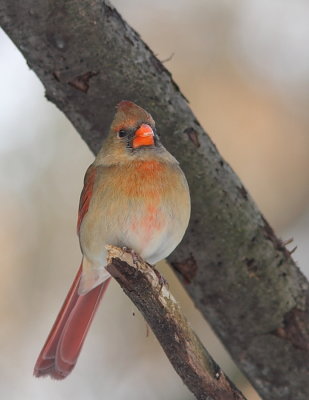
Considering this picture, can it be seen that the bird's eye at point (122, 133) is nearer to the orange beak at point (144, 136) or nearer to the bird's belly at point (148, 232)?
the orange beak at point (144, 136)

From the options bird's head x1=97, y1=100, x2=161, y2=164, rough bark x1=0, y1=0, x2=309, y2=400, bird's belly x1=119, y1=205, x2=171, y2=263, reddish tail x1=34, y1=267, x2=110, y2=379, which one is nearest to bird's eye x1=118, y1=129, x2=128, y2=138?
bird's head x1=97, y1=100, x2=161, y2=164

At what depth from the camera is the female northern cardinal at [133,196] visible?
2.95 meters

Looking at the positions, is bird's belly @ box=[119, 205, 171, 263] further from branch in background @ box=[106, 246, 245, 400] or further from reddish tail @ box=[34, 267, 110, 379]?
reddish tail @ box=[34, 267, 110, 379]

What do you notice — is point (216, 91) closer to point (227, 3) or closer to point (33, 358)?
point (227, 3)

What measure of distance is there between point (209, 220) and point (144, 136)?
460 mm

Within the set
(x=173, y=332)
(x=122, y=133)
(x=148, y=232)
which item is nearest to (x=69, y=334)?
(x=148, y=232)

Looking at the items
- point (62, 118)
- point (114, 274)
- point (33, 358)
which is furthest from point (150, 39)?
point (114, 274)

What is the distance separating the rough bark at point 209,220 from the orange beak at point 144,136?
0.53ft

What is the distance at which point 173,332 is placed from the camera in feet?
8.30

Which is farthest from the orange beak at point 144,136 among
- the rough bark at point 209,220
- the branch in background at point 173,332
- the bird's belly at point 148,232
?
the branch in background at point 173,332

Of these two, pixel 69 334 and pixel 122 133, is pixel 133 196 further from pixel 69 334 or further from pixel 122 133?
pixel 69 334

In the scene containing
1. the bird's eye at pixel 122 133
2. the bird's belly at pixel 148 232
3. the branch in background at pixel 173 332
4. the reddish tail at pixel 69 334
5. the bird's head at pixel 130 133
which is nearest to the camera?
the branch in background at pixel 173 332

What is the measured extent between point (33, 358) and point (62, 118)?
5.10ft

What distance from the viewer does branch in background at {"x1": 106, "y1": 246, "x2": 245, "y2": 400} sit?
2.52 meters
